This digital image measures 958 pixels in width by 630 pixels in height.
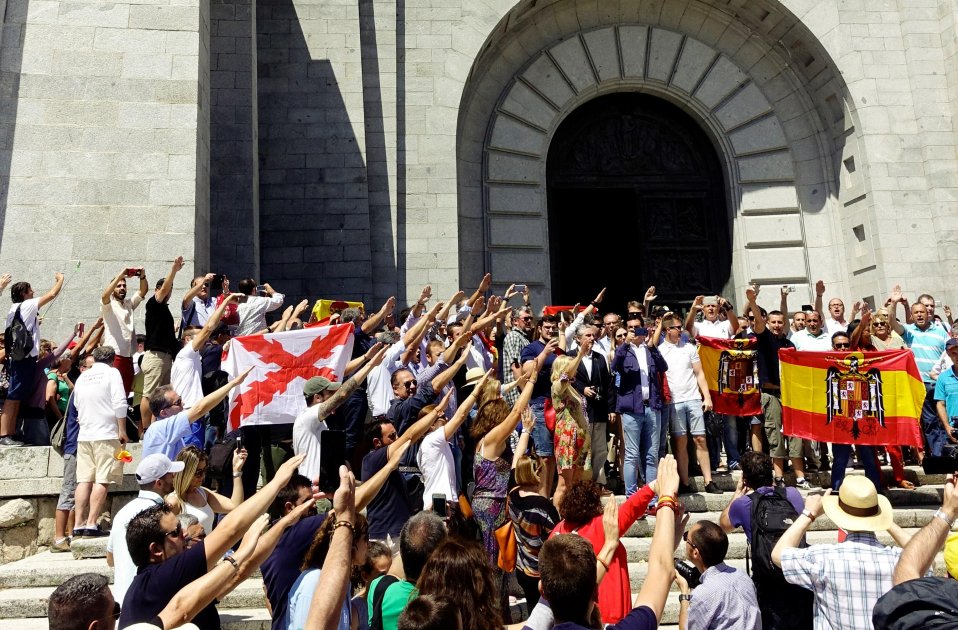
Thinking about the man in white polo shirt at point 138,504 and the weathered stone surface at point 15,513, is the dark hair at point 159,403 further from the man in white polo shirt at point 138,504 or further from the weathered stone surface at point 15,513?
the weathered stone surface at point 15,513

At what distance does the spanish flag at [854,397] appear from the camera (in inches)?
376

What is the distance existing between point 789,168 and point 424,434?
13687mm

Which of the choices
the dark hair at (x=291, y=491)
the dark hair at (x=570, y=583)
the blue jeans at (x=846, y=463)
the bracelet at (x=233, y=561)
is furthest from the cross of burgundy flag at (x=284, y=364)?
the dark hair at (x=570, y=583)

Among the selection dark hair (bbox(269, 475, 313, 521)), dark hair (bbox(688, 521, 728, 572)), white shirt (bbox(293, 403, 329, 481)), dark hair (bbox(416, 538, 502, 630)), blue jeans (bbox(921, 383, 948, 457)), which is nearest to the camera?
dark hair (bbox(416, 538, 502, 630))

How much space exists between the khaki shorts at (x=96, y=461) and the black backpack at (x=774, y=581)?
5.99 m

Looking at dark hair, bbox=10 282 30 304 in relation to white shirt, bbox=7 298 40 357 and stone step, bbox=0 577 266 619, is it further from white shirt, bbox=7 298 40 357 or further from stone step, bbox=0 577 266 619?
stone step, bbox=0 577 266 619

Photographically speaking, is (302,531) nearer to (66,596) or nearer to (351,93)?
(66,596)

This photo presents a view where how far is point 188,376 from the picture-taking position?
28.4 feet

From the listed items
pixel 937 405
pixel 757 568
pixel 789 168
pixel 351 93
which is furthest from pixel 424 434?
pixel 789 168

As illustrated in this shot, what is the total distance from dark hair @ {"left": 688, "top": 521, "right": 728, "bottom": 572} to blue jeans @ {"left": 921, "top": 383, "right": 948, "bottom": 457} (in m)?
6.37

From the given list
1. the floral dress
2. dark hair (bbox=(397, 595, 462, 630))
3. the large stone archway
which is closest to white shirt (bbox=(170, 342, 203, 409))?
the floral dress

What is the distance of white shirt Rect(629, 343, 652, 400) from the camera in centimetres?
954

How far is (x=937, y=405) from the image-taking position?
967 cm

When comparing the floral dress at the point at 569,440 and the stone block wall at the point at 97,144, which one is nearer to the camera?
the floral dress at the point at 569,440
